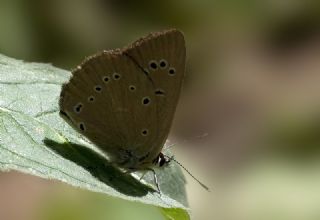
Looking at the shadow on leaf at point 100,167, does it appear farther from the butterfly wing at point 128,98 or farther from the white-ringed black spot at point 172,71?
the white-ringed black spot at point 172,71

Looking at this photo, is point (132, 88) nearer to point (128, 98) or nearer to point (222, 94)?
point (128, 98)

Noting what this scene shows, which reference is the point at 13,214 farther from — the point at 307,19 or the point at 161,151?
the point at 307,19

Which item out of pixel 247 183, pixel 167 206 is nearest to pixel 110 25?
pixel 247 183

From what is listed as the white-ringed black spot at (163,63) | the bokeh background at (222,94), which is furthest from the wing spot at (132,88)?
the bokeh background at (222,94)

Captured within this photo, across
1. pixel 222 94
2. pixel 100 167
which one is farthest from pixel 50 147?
pixel 222 94

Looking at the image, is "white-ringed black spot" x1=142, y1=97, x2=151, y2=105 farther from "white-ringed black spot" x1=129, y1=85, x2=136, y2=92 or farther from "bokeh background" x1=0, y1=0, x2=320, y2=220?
"bokeh background" x1=0, y1=0, x2=320, y2=220
